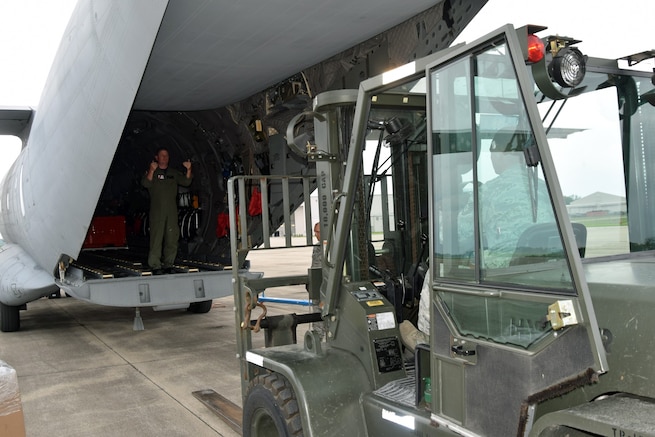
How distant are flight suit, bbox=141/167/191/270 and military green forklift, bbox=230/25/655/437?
657 centimetres

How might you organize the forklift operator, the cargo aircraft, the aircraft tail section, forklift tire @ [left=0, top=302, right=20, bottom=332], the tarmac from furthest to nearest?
1. forklift tire @ [left=0, top=302, right=20, bottom=332]
2. the aircraft tail section
3. the cargo aircraft
4. the tarmac
5. the forklift operator

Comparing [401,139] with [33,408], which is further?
[33,408]

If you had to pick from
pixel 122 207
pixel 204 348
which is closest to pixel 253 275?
pixel 204 348

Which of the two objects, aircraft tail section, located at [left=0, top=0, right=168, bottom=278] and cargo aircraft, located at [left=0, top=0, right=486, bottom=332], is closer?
cargo aircraft, located at [left=0, top=0, right=486, bottom=332]

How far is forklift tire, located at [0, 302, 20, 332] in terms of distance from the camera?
9805mm

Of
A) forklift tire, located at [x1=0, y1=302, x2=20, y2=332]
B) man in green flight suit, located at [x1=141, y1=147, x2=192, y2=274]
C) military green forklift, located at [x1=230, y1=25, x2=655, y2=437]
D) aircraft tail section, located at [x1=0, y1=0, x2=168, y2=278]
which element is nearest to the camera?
military green forklift, located at [x1=230, y1=25, x2=655, y2=437]

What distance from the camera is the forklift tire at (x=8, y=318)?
9.80 metres

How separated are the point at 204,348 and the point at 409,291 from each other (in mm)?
5103

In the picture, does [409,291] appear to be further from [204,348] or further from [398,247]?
[204,348]

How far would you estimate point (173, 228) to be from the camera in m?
9.91

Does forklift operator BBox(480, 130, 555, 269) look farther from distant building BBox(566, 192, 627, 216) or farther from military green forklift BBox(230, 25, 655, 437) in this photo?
distant building BBox(566, 192, 627, 216)

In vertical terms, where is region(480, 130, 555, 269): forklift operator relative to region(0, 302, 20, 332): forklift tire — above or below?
above

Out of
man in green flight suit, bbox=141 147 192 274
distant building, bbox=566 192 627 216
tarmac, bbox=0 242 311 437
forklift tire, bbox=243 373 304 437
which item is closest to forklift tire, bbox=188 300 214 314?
tarmac, bbox=0 242 311 437

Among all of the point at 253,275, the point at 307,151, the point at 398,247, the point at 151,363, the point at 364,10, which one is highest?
the point at 364,10
